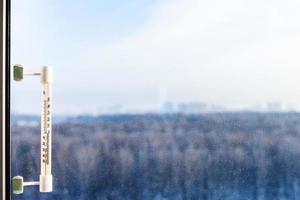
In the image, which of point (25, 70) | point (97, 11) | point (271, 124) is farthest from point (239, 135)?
point (25, 70)

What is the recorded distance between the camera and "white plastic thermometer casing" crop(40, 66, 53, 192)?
56.4 inches

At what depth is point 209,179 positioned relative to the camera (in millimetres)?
1612

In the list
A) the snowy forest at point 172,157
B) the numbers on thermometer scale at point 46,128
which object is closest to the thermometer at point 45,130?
the numbers on thermometer scale at point 46,128

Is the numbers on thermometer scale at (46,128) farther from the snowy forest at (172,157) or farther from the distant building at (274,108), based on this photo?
the distant building at (274,108)

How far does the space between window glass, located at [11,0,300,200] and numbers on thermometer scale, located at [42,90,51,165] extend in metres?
0.09

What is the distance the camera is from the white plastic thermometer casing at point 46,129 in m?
1.43

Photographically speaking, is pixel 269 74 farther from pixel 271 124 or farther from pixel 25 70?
pixel 25 70

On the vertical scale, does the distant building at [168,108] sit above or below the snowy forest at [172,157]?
→ above

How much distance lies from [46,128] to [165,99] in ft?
1.45

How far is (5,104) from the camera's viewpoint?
1.42 m

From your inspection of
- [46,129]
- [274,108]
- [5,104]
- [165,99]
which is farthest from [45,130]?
[274,108]

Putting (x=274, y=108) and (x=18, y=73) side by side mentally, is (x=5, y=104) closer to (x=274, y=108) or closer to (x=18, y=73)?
(x=18, y=73)

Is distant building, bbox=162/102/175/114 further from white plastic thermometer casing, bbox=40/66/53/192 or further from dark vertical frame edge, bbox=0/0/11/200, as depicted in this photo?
dark vertical frame edge, bbox=0/0/11/200

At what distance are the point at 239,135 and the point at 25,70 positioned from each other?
81 centimetres
